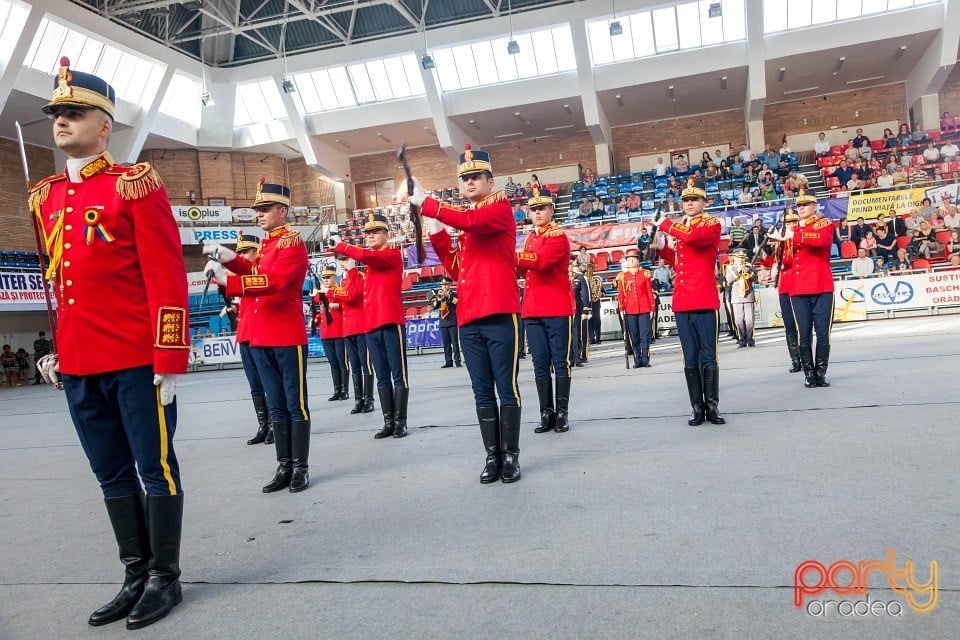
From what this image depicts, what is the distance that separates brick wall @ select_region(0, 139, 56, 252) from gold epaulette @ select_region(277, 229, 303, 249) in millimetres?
25715

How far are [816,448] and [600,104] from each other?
24.9 meters

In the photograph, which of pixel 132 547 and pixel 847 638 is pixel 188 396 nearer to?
pixel 132 547

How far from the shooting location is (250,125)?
98.0 feet

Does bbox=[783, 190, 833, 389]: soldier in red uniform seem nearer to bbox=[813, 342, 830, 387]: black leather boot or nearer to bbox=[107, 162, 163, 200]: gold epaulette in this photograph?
bbox=[813, 342, 830, 387]: black leather boot

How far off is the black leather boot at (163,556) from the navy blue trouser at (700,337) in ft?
13.1

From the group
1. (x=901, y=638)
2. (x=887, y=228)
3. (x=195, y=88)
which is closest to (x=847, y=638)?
(x=901, y=638)

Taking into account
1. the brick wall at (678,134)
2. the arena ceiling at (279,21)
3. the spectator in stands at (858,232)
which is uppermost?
the arena ceiling at (279,21)

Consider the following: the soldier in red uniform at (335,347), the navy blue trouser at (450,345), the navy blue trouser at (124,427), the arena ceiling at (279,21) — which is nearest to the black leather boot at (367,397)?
the soldier in red uniform at (335,347)

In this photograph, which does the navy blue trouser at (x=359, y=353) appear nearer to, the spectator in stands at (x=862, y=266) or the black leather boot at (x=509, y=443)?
the black leather boot at (x=509, y=443)

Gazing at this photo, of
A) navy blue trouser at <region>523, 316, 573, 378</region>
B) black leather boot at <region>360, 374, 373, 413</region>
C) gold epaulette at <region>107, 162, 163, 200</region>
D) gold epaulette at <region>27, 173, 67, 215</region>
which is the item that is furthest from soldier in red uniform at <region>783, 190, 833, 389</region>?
gold epaulette at <region>27, 173, 67, 215</region>

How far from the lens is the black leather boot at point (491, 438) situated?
164 inches

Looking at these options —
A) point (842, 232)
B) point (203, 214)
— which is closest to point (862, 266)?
point (842, 232)

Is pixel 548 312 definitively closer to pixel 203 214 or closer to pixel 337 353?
pixel 337 353

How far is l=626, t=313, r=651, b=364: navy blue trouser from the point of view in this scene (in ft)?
35.7
